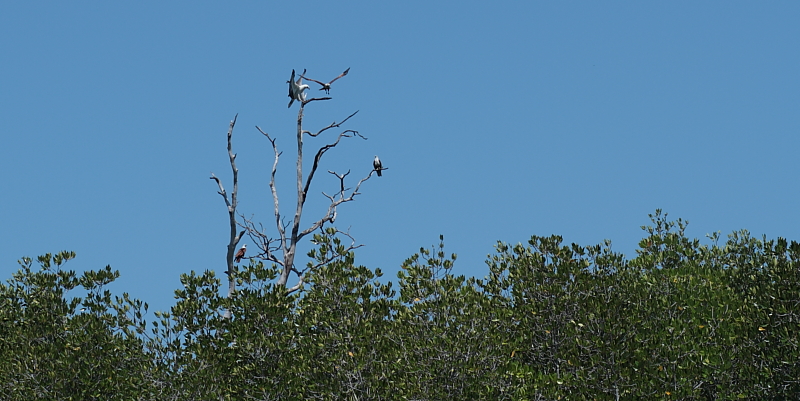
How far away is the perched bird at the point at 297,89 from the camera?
33.1 meters

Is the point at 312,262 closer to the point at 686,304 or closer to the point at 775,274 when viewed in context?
the point at 686,304

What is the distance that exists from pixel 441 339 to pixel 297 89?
13789 mm

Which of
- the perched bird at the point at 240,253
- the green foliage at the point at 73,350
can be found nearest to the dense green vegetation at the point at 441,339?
the green foliage at the point at 73,350

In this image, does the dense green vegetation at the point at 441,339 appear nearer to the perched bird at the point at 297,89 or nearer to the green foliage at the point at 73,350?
the green foliage at the point at 73,350

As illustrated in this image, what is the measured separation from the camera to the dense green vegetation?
22047 mm

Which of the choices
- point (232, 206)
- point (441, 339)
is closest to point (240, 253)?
point (232, 206)

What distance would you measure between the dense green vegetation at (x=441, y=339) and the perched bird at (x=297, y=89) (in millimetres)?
9159

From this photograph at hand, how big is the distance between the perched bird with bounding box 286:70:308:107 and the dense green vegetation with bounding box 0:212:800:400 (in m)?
9.16

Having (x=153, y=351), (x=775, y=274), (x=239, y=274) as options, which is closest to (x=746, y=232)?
(x=775, y=274)

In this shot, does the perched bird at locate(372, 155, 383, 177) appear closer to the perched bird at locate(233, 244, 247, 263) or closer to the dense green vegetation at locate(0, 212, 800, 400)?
the perched bird at locate(233, 244, 247, 263)

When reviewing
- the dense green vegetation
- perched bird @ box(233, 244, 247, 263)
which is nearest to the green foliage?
the dense green vegetation

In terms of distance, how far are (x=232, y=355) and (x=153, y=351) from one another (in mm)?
1967

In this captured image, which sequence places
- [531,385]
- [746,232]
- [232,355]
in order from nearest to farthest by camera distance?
[531,385]
[232,355]
[746,232]

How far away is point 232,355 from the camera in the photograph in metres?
23.4
